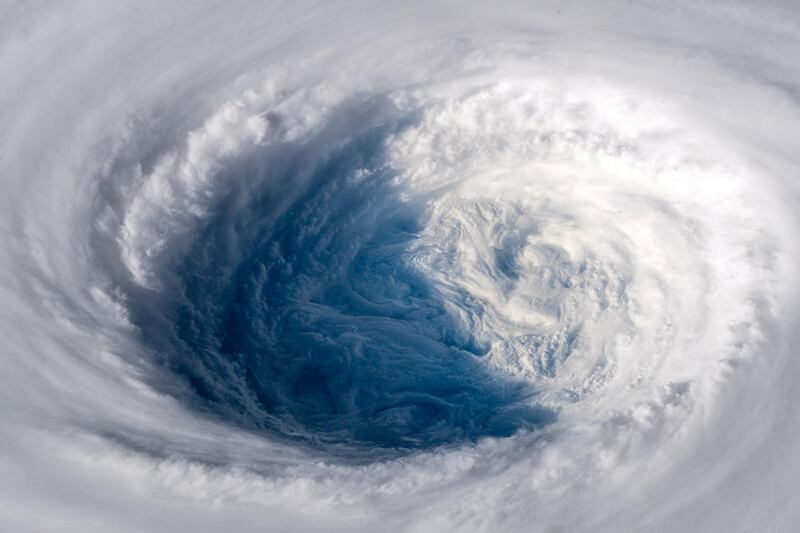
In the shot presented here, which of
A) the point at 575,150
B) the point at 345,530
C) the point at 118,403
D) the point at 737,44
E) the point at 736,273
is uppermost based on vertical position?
the point at 737,44

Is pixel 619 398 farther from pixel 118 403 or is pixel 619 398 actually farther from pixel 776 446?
pixel 118 403

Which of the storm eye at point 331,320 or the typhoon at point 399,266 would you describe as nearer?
the typhoon at point 399,266

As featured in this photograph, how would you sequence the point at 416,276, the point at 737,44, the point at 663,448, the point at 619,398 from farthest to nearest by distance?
the point at 416,276 → the point at 737,44 → the point at 619,398 → the point at 663,448

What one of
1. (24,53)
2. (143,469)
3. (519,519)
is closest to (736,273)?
(519,519)

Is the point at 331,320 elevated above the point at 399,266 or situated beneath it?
situated beneath

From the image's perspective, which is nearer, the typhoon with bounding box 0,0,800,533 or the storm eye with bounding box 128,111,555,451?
the typhoon with bounding box 0,0,800,533

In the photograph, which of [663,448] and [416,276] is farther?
[416,276]

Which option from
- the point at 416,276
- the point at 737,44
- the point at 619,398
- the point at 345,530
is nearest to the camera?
the point at 345,530

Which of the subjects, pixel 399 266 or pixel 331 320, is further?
pixel 399 266
